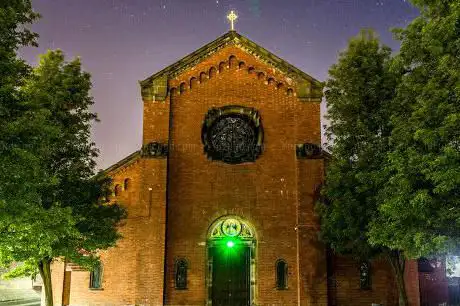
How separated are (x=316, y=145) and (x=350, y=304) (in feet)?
20.3

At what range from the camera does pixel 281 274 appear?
63.6ft

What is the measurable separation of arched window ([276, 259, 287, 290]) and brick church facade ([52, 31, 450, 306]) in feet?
0.12

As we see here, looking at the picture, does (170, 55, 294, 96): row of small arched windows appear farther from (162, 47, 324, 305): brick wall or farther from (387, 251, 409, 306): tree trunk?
(387, 251, 409, 306): tree trunk

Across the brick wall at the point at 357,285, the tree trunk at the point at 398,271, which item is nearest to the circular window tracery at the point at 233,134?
the brick wall at the point at 357,285

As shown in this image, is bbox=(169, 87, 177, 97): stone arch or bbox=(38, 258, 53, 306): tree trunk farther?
bbox=(169, 87, 177, 97): stone arch

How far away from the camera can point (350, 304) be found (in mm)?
19406

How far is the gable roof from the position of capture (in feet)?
67.4

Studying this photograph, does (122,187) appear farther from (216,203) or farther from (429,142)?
(429,142)

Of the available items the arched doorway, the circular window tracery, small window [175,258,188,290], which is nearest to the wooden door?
the arched doorway

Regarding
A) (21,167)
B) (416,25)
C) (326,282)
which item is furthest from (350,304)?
(21,167)

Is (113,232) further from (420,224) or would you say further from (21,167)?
(420,224)

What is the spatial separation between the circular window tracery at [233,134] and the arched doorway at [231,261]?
247cm

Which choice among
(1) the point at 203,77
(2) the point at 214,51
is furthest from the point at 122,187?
(2) the point at 214,51

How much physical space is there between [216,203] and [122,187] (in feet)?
12.5
